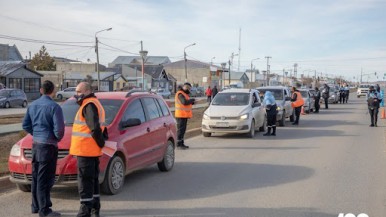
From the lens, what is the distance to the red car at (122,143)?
7.01 meters

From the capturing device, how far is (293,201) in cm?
725

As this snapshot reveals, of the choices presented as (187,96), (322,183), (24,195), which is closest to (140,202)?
(24,195)

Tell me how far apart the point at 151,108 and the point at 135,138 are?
1.24m

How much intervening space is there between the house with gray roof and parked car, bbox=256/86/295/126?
3749 cm

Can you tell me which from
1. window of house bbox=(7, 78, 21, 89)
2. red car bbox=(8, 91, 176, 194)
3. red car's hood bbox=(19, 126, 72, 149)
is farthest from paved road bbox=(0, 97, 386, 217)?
window of house bbox=(7, 78, 21, 89)

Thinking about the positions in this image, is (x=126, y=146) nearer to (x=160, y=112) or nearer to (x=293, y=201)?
(x=160, y=112)

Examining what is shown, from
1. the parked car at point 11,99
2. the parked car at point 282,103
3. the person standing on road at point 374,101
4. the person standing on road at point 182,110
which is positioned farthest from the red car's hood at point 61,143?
the parked car at point 11,99

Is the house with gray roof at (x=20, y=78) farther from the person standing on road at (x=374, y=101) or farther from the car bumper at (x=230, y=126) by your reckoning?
the person standing on road at (x=374, y=101)

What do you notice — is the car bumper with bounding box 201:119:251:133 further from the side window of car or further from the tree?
the tree

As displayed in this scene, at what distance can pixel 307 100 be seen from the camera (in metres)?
30.5

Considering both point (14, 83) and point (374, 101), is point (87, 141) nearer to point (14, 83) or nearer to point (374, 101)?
point (374, 101)

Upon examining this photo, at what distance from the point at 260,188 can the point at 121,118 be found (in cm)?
272

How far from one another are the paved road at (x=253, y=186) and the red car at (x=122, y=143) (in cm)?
34

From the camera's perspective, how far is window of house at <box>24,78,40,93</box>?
5462 centimetres
